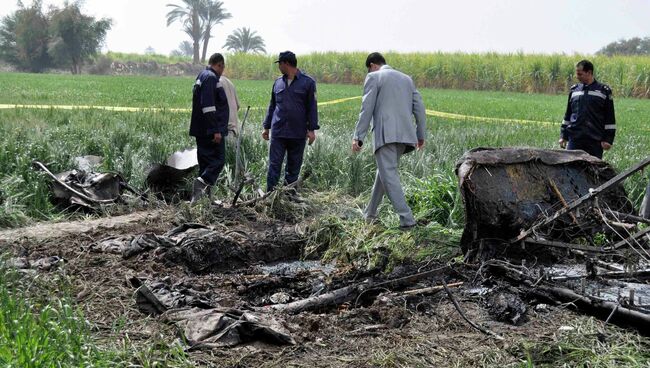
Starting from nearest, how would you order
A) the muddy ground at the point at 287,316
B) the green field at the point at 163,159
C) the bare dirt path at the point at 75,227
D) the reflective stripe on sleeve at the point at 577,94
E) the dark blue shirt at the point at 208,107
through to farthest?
1. the green field at the point at 163,159
2. the muddy ground at the point at 287,316
3. the bare dirt path at the point at 75,227
4. the dark blue shirt at the point at 208,107
5. the reflective stripe on sleeve at the point at 577,94

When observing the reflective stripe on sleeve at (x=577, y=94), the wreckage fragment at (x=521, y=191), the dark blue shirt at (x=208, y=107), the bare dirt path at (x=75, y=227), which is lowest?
the bare dirt path at (x=75, y=227)

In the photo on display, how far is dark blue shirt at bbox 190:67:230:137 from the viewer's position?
8453mm

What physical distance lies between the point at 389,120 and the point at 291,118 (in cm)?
163

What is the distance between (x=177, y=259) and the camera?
21.2 feet

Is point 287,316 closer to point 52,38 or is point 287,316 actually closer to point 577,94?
point 577,94

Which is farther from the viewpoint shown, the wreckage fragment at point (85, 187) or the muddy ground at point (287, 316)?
the wreckage fragment at point (85, 187)

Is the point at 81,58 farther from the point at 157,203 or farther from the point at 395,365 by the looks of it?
the point at 395,365

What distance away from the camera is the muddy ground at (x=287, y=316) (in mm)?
4148

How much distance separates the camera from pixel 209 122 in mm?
8484

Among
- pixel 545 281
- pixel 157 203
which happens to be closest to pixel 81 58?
pixel 157 203

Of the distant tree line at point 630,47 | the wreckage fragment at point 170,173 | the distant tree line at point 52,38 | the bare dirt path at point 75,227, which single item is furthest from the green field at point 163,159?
the distant tree line at point 630,47

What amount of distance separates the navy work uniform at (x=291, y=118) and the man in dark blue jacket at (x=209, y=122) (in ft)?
2.03

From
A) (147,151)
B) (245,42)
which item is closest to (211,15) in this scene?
(245,42)

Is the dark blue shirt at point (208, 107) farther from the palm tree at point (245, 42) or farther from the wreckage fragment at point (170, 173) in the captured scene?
the palm tree at point (245, 42)
